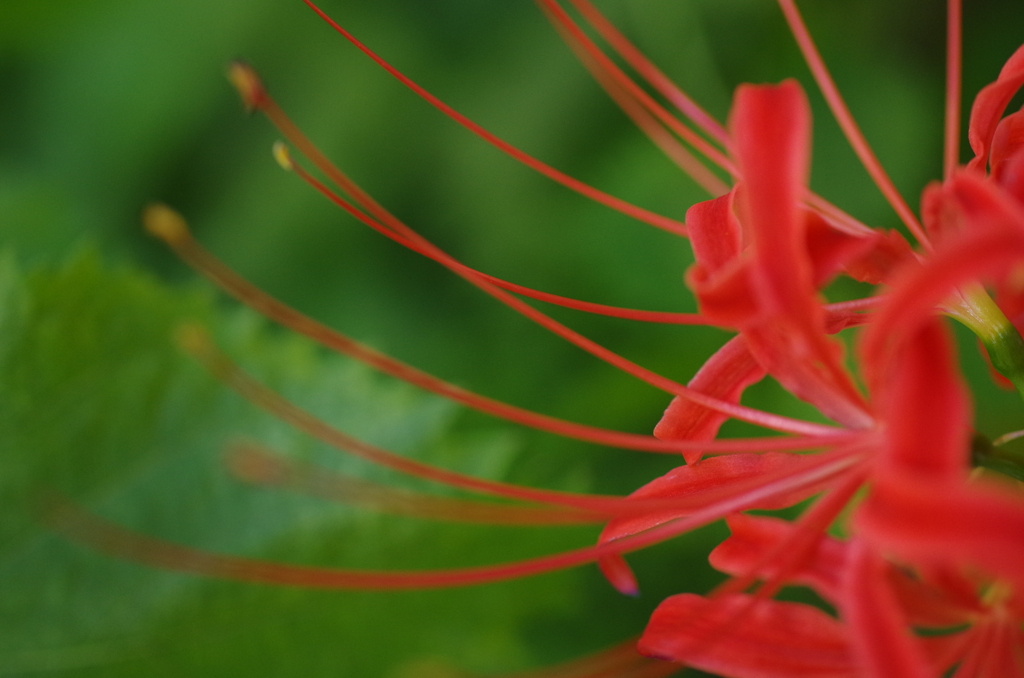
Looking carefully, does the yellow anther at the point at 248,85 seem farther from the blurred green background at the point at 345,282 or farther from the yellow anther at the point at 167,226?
the blurred green background at the point at 345,282

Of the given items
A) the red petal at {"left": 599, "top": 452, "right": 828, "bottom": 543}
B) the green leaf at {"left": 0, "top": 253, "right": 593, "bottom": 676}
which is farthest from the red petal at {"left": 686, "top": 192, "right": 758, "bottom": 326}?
the green leaf at {"left": 0, "top": 253, "right": 593, "bottom": 676}

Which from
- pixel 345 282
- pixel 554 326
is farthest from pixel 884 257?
pixel 345 282

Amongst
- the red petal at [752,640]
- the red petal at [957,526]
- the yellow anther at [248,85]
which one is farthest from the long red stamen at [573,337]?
the red petal at [957,526]

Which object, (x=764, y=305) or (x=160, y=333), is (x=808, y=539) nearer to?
(x=764, y=305)

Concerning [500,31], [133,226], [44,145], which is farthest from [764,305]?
[44,145]

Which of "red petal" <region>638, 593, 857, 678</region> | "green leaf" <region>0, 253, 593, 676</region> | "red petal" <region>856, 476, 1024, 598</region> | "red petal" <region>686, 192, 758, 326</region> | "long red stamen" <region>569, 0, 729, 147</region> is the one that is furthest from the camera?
"green leaf" <region>0, 253, 593, 676</region>

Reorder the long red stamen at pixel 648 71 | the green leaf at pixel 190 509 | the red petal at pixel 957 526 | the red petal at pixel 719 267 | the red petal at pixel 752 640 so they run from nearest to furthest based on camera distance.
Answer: the red petal at pixel 957 526
the red petal at pixel 719 267
the red petal at pixel 752 640
the long red stamen at pixel 648 71
the green leaf at pixel 190 509

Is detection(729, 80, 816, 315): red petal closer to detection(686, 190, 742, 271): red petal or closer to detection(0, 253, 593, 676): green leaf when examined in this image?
detection(686, 190, 742, 271): red petal
